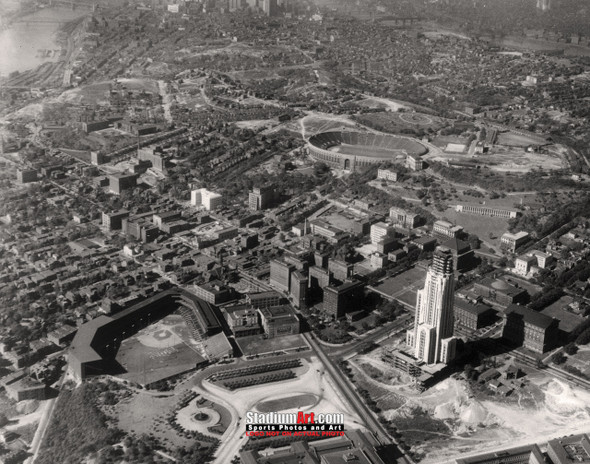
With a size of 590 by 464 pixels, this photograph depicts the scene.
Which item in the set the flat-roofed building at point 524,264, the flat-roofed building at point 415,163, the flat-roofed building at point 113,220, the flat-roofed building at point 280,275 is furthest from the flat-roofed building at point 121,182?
the flat-roofed building at point 524,264

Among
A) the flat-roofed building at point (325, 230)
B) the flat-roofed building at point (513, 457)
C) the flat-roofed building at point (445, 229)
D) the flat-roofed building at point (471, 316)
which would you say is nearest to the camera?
the flat-roofed building at point (513, 457)

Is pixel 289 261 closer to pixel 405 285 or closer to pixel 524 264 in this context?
pixel 405 285

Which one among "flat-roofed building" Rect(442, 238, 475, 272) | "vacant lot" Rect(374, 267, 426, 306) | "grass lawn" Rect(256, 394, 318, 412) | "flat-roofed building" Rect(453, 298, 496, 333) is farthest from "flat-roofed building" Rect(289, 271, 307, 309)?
"flat-roofed building" Rect(442, 238, 475, 272)

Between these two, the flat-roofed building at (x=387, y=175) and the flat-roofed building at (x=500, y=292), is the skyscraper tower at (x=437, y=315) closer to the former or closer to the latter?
the flat-roofed building at (x=500, y=292)

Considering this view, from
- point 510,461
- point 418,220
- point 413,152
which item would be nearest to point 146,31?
point 413,152

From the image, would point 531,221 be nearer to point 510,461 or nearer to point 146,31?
point 510,461
